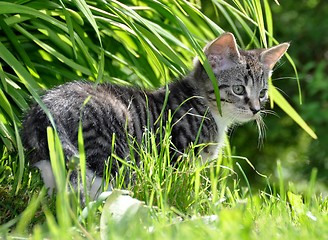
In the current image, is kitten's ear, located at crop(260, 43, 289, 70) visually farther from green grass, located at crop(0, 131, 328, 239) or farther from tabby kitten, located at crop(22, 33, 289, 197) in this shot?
green grass, located at crop(0, 131, 328, 239)

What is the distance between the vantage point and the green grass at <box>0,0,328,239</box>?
2.03 metres

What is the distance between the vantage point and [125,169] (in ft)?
9.25

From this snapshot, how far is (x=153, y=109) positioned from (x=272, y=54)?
0.79m

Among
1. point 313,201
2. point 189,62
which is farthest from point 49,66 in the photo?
point 313,201

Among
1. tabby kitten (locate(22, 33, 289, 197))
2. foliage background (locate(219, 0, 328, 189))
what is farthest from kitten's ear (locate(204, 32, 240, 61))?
foliage background (locate(219, 0, 328, 189))

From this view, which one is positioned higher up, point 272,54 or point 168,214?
point 272,54

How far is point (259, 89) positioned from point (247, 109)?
0.15m

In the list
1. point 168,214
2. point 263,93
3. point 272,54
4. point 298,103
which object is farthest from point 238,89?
point 298,103

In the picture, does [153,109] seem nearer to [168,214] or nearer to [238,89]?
[238,89]

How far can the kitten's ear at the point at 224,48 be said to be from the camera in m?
3.47

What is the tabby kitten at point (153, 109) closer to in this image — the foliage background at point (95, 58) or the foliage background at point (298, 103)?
the foliage background at point (95, 58)

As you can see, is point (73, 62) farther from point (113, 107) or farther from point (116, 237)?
point (116, 237)

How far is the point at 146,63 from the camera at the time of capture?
384cm

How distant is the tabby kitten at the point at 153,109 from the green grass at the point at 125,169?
106 mm
